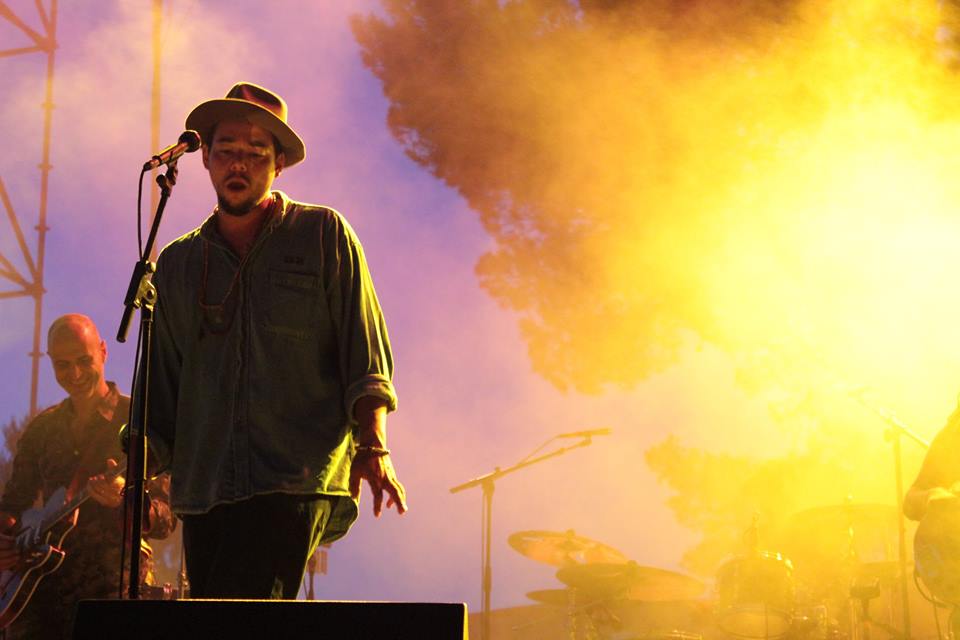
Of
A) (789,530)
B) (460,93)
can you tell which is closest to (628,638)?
(789,530)

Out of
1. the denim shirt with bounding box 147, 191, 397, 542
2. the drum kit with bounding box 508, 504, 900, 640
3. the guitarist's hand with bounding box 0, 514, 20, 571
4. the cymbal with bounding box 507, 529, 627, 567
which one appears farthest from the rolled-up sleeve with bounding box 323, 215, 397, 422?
the cymbal with bounding box 507, 529, 627, 567

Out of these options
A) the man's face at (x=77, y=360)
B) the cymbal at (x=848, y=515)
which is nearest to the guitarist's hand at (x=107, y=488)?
the man's face at (x=77, y=360)

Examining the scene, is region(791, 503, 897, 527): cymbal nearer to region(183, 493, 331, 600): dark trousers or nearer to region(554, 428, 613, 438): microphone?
region(554, 428, 613, 438): microphone

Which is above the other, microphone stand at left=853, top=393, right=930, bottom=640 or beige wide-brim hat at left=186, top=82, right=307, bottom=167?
beige wide-brim hat at left=186, top=82, right=307, bottom=167

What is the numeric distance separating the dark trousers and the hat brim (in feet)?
3.38

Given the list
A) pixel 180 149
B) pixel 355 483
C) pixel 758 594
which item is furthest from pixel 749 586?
pixel 180 149

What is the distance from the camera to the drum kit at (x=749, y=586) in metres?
8.37

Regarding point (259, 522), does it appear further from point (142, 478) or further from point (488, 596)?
point (488, 596)

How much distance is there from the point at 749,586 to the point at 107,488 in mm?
5063

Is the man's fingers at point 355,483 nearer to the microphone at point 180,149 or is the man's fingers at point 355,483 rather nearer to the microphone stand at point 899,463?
the microphone at point 180,149

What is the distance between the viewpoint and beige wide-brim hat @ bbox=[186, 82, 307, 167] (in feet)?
9.75

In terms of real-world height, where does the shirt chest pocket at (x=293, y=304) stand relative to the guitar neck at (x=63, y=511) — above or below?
above

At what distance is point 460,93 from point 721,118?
264cm

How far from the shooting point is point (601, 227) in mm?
10719
